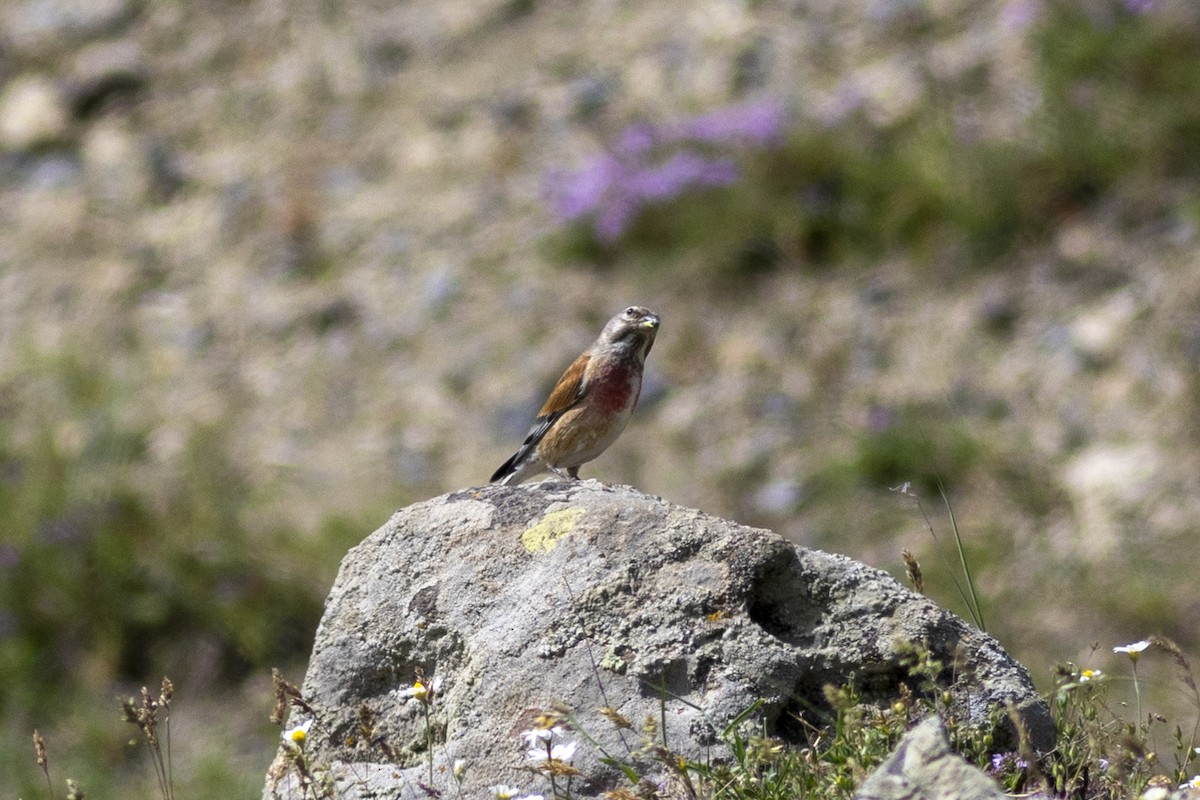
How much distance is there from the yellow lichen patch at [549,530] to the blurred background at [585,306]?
4066 millimetres

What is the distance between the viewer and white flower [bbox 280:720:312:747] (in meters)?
3.25

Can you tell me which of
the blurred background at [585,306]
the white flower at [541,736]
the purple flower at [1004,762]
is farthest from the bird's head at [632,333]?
the purple flower at [1004,762]

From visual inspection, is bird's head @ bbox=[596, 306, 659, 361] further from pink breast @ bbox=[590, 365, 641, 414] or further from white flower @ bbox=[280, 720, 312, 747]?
white flower @ bbox=[280, 720, 312, 747]

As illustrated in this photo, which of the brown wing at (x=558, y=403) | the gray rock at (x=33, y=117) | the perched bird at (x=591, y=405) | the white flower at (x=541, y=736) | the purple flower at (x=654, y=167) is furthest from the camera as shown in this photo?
Answer: the gray rock at (x=33, y=117)

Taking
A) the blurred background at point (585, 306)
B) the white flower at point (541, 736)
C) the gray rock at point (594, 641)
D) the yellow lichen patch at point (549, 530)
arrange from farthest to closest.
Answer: the blurred background at point (585, 306)
the yellow lichen patch at point (549, 530)
the gray rock at point (594, 641)
the white flower at point (541, 736)

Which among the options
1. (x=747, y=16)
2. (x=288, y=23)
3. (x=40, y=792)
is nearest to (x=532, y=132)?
(x=747, y=16)

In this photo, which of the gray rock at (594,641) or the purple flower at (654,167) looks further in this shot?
the purple flower at (654,167)

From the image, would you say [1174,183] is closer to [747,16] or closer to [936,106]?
[936,106]

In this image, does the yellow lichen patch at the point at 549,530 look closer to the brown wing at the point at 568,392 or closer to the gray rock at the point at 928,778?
the gray rock at the point at 928,778

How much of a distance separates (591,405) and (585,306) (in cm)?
485

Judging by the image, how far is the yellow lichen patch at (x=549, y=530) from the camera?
148 inches

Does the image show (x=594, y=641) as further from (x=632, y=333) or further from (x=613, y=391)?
(x=632, y=333)

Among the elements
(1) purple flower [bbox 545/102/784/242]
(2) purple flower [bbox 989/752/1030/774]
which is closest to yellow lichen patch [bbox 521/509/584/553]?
(2) purple flower [bbox 989/752/1030/774]

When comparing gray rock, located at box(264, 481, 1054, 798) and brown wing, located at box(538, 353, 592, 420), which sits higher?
brown wing, located at box(538, 353, 592, 420)
